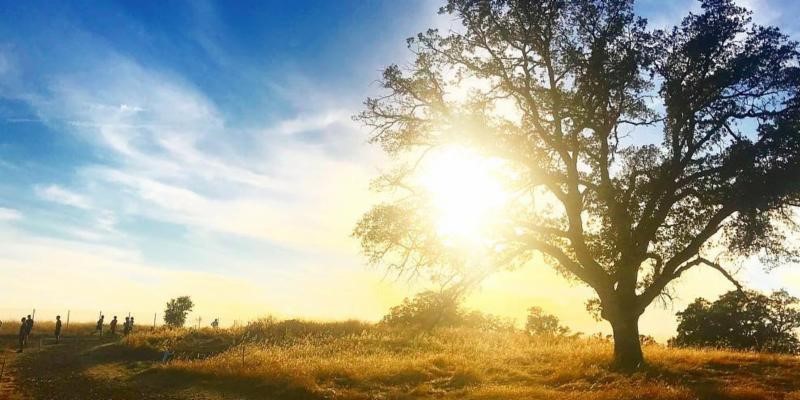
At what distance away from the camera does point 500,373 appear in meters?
18.4

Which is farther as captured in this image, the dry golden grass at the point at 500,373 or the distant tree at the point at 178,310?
the distant tree at the point at 178,310

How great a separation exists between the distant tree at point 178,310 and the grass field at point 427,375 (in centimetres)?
5008

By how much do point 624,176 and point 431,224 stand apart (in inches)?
298

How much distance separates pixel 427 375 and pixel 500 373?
246cm

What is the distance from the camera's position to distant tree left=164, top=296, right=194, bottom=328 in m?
74.1

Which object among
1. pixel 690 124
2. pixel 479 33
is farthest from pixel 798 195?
pixel 479 33

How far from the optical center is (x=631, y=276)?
62.9 feet

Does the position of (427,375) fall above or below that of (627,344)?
below

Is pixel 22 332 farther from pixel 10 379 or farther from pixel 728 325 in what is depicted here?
pixel 728 325

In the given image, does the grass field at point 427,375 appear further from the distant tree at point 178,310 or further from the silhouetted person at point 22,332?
the distant tree at point 178,310

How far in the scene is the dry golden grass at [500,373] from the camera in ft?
49.2

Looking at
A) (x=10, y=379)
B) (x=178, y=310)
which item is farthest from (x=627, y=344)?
(x=178, y=310)

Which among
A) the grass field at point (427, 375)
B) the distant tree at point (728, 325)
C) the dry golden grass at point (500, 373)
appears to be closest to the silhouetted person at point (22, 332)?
the grass field at point (427, 375)

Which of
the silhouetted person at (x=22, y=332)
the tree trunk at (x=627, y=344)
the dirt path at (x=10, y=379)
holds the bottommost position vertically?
the dirt path at (x=10, y=379)
